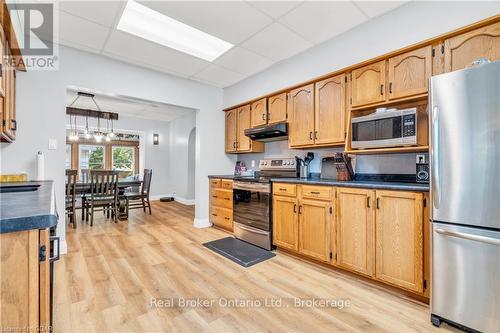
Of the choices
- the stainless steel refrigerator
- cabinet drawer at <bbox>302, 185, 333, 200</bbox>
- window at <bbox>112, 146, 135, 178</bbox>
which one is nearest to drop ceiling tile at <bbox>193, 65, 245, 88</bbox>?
cabinet drawer at <bbox>302, 185, 333, 200</bbox>

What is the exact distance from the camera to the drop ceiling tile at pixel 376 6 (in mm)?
2229

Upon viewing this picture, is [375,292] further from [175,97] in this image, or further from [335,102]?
[175,97]

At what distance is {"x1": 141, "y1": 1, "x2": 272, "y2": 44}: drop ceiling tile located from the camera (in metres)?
2.25

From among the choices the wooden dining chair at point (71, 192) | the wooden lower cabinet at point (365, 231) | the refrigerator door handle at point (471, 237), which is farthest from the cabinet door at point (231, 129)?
the refrigerator door handle at point (471, 237)

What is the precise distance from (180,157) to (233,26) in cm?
503

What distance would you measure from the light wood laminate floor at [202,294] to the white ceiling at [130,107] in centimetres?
308

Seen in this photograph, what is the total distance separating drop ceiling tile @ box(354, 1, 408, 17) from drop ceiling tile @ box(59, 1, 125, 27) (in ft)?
7.43

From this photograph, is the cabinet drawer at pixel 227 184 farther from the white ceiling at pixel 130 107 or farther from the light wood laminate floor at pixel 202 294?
the white ceiling at pixel 130 107

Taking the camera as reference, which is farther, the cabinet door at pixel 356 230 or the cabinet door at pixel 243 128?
the cabinet door at pixel 243 128

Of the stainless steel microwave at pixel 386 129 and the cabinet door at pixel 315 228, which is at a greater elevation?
the stainless steel microwave at pixel 386 129

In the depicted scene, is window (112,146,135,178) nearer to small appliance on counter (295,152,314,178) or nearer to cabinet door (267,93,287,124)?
cabinet door (267,93,287,124)

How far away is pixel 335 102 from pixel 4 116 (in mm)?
3250

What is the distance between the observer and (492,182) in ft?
4.71

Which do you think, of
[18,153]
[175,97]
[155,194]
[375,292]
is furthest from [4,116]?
[155,194]
